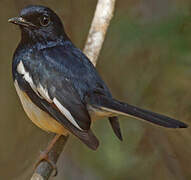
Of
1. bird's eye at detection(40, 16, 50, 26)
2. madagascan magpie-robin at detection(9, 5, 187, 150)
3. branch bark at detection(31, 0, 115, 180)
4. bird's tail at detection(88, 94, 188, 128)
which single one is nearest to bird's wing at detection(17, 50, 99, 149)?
madagascan magpie-robin at detection(9, 5, 187, 150)

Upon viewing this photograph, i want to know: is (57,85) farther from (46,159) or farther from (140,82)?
(140,82)

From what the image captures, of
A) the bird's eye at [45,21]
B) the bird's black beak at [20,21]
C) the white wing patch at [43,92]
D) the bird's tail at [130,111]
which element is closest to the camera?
the bird's tail at [130,111]

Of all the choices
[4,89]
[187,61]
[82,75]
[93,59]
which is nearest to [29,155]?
[4,89]

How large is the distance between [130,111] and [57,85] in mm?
732

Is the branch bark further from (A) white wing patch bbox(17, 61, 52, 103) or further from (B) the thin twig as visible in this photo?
(A) white wing patch bbox(17, 61, 52, 103)

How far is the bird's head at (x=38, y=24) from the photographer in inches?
167

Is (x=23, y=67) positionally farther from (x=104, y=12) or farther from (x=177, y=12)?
(x=177, y=12)

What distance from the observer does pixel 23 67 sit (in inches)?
165

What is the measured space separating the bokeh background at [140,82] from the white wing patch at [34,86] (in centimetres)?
125

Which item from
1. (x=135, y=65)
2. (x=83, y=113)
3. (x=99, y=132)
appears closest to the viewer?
(x=83, y=113)

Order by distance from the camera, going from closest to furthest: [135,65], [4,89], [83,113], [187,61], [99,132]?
[83,113] → [187,61] → [99,132] → [135,65] → [4,89]

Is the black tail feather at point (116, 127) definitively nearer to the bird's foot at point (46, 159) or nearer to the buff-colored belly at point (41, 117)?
the buff-colored belly at point (41, 117)

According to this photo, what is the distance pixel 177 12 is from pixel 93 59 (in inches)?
40.5

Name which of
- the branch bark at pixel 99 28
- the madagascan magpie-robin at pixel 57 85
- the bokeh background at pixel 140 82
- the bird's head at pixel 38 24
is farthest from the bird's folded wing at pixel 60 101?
the bokeh background at pixel 140 82
